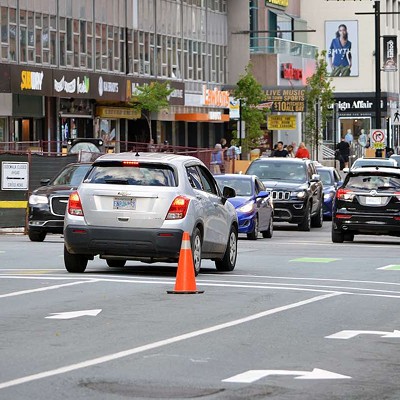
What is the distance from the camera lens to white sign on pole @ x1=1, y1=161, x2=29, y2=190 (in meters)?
35.5

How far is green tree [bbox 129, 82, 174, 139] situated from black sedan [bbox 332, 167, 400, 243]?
1315 inches

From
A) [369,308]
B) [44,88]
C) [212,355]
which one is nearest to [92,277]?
[369,308]

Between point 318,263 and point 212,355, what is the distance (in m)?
12.7

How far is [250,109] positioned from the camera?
2692 inches

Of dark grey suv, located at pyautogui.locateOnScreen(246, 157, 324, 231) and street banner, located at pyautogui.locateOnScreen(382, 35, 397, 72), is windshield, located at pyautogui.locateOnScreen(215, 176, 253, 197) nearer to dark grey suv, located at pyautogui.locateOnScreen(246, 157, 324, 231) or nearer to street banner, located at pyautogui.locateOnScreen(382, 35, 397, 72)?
dark grey suv, located at pyautogui.locateOnScreen(246, 157, 324, 231)

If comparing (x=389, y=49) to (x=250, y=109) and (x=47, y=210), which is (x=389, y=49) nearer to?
(x=250, y=109)

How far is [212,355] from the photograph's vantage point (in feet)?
38.5

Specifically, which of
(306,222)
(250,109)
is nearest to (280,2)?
(250,109)

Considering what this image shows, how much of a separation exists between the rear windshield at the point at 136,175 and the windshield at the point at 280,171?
18598 millimetres

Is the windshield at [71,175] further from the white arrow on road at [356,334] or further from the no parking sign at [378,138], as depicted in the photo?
the no parking sign at [378,138]

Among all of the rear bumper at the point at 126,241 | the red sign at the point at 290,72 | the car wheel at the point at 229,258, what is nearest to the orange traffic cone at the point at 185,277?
the rear bumper at the point at 126,241

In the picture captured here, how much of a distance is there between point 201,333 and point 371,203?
1831 cm

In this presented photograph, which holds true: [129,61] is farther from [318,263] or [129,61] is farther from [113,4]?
[318,263]

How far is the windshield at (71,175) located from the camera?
31875mm
